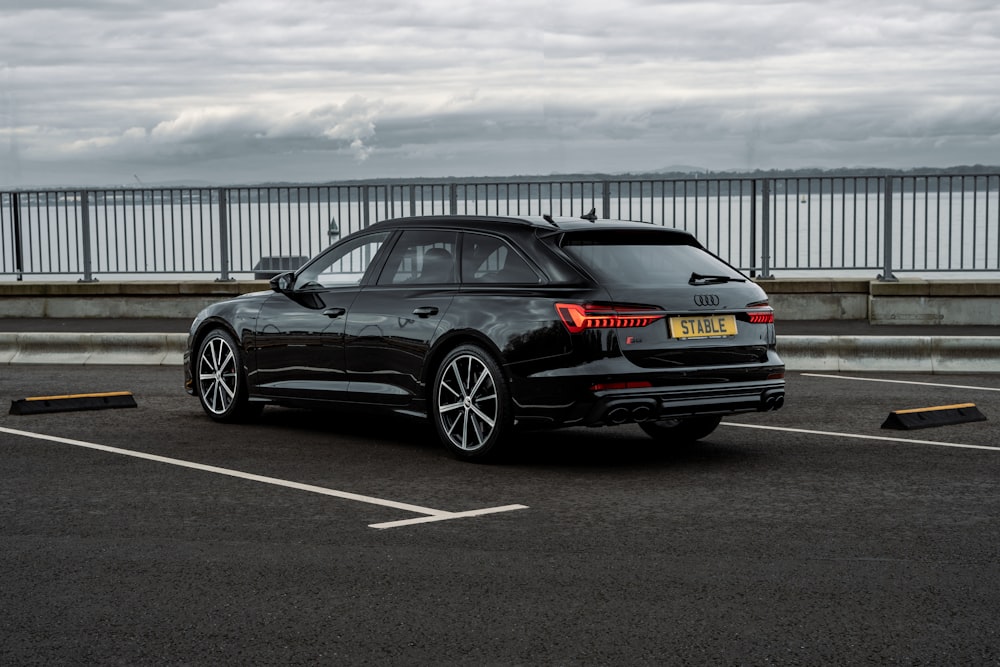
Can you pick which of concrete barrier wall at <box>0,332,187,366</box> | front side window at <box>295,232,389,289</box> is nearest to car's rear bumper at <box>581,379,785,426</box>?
front side window at <box>295,232,389,289</box>

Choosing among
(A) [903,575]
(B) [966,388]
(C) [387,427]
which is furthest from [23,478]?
(B) [966,388]

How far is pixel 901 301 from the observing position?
16.8 m

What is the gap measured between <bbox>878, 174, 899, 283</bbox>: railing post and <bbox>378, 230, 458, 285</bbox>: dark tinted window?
31.2 ft

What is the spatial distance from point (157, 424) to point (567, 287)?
153 inches

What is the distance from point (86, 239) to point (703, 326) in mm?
13248

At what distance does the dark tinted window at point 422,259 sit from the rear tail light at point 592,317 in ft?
3.59

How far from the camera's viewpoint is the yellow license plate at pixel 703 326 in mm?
8195

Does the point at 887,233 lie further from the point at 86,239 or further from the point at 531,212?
the point at 86,239

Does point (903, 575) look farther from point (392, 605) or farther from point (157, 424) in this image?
point (157, 424)

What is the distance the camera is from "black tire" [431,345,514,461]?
27.3ft

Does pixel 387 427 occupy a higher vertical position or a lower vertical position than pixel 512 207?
lower

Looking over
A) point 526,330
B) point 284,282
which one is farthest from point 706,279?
point 284,282

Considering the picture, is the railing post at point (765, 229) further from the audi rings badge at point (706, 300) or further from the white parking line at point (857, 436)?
the audi rings badge at point (706, 300)

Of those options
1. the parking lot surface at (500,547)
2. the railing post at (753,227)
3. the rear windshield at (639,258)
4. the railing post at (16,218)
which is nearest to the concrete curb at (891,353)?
the railing post at (753,227)
